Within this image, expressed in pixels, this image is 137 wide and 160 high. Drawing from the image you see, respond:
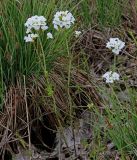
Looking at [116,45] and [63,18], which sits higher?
[63,18]

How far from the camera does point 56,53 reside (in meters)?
2.95

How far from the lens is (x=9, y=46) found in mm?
2781

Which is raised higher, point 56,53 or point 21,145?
point 56,53

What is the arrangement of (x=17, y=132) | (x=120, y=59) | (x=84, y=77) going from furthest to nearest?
(x=120, y=59) < (x=84, y=77) < (x=17, y=132)

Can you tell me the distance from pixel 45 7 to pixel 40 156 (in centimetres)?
105

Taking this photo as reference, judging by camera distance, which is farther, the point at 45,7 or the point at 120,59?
the point at 120,59

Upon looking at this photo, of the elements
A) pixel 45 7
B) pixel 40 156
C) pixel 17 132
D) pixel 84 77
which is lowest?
pixel 40 156

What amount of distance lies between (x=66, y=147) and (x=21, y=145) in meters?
0.27

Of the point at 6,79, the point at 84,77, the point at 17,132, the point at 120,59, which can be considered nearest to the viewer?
the point at 17,132

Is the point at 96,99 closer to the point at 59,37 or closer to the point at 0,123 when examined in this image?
the point at 59,37

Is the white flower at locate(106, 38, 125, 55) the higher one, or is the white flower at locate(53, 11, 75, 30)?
the white flower at locate(53, 11, 75, 30)

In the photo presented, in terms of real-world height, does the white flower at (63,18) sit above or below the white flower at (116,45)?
above

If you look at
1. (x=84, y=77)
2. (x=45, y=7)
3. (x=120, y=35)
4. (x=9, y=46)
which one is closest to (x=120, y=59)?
(x=120, y=35)

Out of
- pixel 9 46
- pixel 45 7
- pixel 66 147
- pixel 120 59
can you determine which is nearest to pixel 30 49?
pixel 9 46
